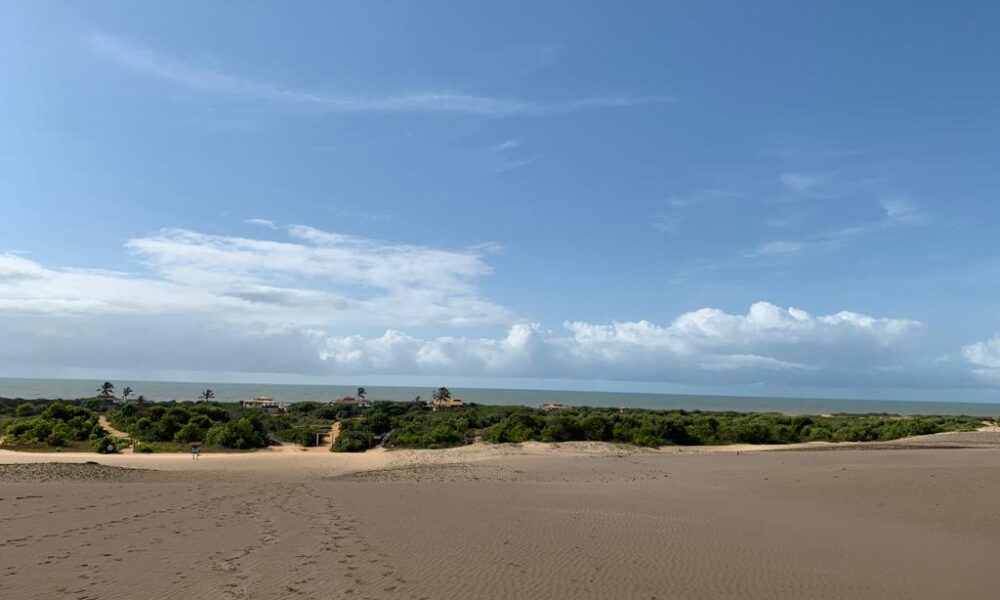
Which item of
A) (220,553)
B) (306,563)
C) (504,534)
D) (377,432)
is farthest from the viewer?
(377,432)

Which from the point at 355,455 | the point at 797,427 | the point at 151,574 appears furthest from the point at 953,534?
the point at 797,427

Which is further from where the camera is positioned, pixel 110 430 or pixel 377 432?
pixel 377 432

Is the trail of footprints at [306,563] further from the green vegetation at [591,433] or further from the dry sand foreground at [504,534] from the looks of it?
the green vegetation at [591,433]

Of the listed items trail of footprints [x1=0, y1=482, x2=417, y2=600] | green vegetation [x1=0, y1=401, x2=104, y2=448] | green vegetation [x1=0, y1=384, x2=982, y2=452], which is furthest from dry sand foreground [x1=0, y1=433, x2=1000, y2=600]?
green vegetation [x1=0, y1=401, x2=104, y2=448]

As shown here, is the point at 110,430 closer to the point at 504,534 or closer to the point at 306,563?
the point at 504,534

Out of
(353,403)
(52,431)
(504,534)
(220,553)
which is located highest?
(353,403)

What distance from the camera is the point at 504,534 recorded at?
13.6 metres

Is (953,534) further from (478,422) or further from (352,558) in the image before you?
(478,422)

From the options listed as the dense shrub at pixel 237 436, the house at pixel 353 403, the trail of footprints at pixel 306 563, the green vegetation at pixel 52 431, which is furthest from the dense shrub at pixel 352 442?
the house at pixel 353 403

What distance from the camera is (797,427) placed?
53375mm

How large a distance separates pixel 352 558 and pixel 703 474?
18.4 metres

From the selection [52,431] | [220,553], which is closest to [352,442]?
[52,431]

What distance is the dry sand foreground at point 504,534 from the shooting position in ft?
32.2

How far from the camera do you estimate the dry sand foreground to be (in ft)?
32.2
